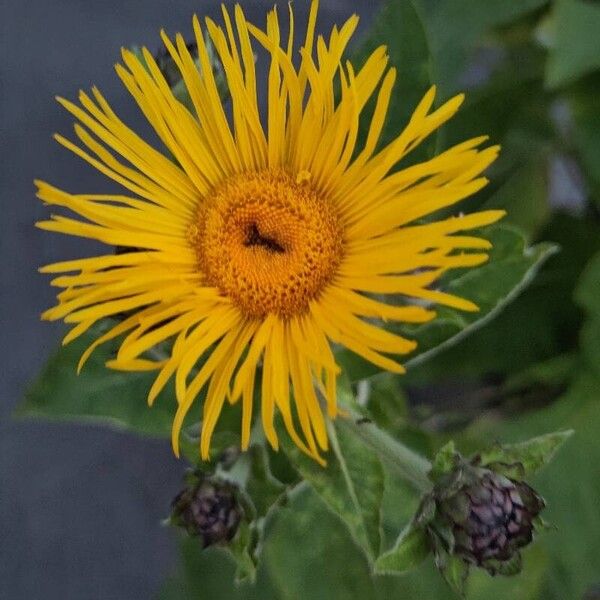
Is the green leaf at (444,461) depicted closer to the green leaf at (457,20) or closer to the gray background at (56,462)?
the green leaf at (457,20)

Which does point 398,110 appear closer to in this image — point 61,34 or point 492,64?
point 492,64

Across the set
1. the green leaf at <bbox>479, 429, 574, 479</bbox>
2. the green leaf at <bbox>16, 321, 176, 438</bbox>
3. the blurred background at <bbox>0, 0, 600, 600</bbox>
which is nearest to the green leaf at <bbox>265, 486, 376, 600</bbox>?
the blurred background at <bbox>0, 0, 600, 600</bbox>

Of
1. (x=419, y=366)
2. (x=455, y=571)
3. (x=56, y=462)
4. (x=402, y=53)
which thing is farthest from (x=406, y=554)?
(x=56, y=462)

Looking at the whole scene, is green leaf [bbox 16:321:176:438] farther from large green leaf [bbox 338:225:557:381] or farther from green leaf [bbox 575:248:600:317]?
green leaf [bbox 575:248:600:317]

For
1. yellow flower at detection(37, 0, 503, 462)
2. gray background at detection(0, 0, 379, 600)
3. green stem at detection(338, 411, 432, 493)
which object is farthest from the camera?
gray background at detection(0, 0, 379, 600)

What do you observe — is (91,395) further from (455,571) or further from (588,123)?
(588,123)

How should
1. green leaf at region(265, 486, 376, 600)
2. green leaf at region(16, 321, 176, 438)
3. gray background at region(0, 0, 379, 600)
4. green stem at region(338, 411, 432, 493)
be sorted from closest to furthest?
green stem at region(338, 411, 432, 493)
green leaf at region(16, 321, 176, 438)
green leaf at region(265, 486, 376, 600)
gray background at region(0, 0, 379, 600)

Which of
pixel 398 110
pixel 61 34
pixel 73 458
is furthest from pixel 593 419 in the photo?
pixel 61 34
